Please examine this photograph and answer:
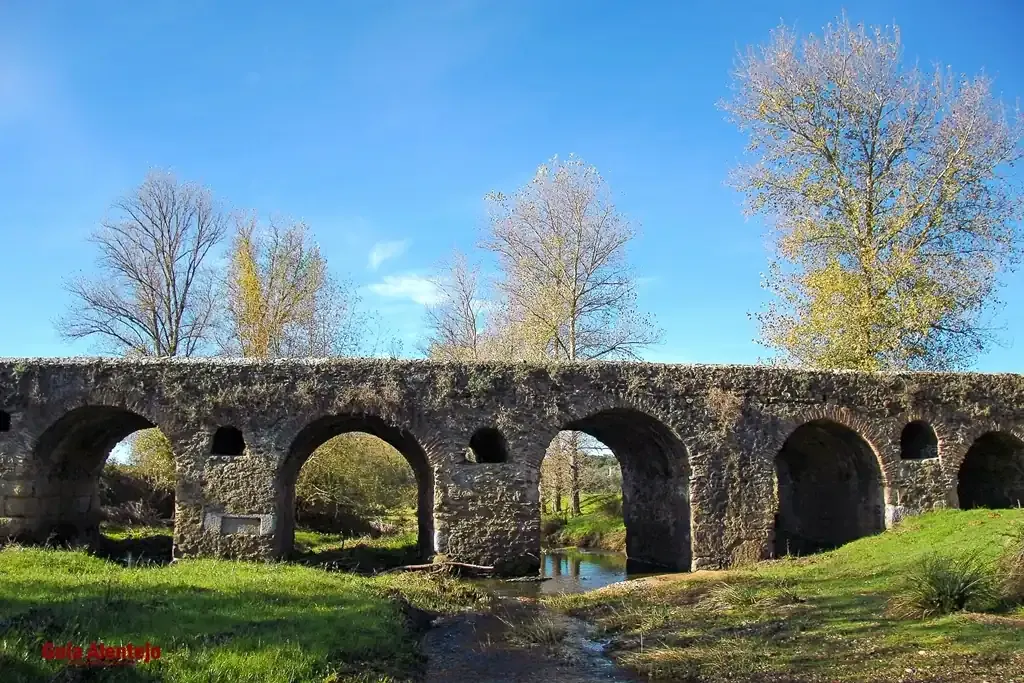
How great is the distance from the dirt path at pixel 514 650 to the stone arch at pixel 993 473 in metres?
12.4

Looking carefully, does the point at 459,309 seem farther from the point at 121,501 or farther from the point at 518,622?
the point at 518,622

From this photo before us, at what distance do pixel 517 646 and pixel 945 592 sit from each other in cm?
546

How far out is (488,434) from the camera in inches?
691

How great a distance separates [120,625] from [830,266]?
2181 centimetres

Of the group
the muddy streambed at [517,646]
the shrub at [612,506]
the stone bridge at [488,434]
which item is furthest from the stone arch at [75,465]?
the shrub at [612,506]

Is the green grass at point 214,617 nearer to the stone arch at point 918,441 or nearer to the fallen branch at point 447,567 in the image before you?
the fallen branch at point 447,567

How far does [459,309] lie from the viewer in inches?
1419

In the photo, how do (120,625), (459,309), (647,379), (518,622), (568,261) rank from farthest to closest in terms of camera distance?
(459,309) < (568,261) < (647,379) < (518,622) < (120,625)

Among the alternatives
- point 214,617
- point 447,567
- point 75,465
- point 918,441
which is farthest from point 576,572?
point 75,465

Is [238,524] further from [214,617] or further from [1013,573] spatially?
[1013,573]

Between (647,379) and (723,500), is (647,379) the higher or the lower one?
the higher one

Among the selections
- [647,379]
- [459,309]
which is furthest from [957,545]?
[459,309]

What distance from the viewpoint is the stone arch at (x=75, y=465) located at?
52.2ft

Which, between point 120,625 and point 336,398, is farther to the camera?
point 336,398
